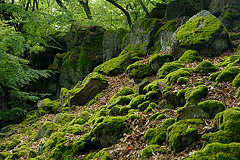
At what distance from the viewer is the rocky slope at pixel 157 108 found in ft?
16.6

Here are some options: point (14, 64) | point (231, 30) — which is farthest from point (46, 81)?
point (231, 30)

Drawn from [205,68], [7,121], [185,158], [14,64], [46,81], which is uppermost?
[14,64]

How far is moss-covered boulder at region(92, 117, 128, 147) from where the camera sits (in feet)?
22.8

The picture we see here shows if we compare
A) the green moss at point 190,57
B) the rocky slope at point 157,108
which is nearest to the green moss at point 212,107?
the rocky slope at point 157,108

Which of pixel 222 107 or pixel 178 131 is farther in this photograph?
pixel 222 107

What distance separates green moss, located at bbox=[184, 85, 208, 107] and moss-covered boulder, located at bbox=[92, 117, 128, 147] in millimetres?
2295

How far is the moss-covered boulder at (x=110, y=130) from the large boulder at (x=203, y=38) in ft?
21.5

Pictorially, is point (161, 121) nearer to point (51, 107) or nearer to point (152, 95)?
point (152, 95)

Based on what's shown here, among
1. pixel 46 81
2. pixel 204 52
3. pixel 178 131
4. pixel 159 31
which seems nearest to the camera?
pixel 178 131

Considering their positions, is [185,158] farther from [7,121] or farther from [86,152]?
[7,121]

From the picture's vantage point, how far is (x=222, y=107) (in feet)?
18.6

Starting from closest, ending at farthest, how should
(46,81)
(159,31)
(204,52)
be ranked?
1. (204,52)
2. (159,31)
3. (46,81)

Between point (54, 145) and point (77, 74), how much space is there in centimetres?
1233

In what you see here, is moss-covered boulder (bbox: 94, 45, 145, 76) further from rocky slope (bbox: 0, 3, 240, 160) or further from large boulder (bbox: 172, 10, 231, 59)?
large boulder (bbox: 172, 10, 231, 59)
